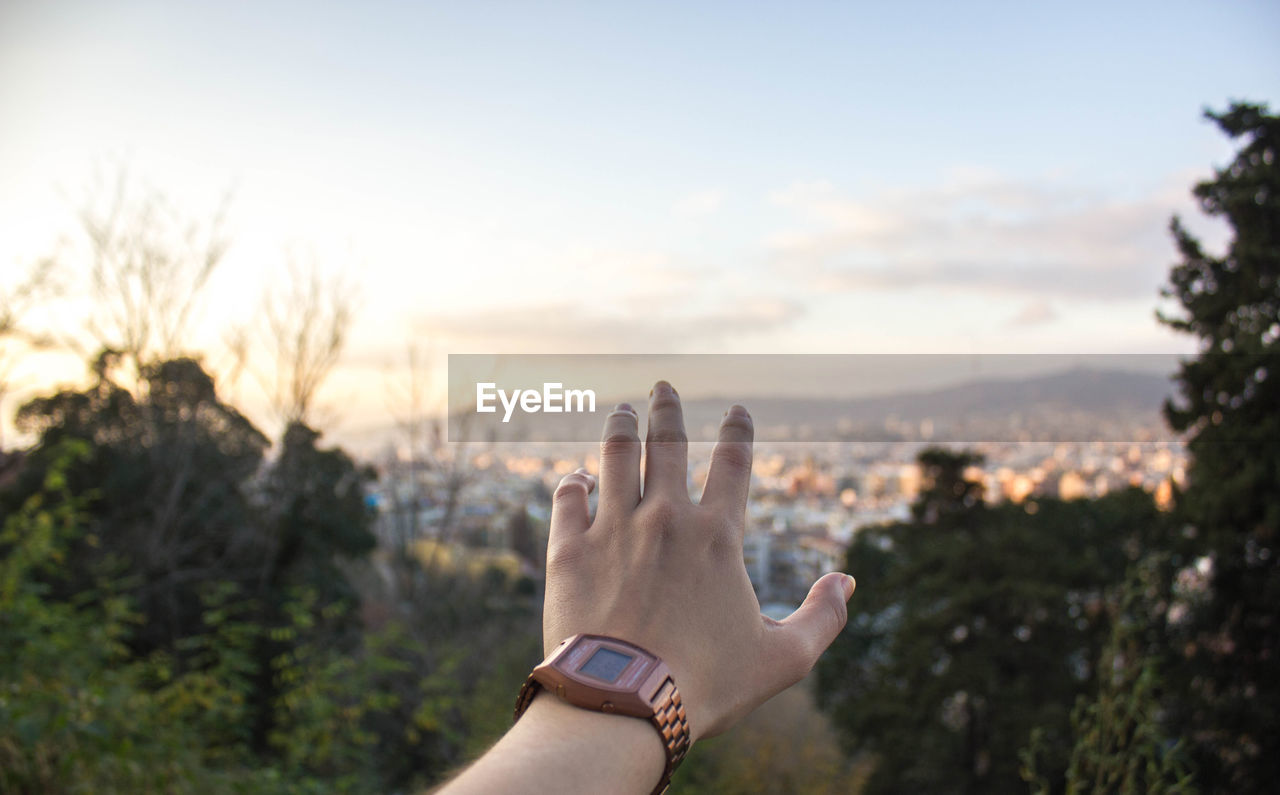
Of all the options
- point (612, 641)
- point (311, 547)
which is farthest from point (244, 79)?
point (612, 641)

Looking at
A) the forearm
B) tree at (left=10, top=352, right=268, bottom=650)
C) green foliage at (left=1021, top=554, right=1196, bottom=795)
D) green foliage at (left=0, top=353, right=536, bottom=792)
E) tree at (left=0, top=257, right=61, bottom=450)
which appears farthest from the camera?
tree at (left=10, top=352, right=268, bottom=650)

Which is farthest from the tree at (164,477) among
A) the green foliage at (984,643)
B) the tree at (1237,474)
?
the tree at (1237,474)

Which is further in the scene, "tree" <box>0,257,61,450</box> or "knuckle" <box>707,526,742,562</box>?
"tree" <box>0,257,61,450</box>

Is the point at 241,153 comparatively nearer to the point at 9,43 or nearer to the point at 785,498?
the point at 9,43

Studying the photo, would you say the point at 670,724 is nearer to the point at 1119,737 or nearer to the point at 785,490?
the point at 1119,737

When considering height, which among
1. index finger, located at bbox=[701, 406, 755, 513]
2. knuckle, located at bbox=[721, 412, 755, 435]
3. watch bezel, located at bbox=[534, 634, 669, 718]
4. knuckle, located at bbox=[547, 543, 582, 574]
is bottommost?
watch bezel, located at bbox=[534, 634, 669, 718]

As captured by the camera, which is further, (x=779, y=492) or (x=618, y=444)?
(x=779, y=492)

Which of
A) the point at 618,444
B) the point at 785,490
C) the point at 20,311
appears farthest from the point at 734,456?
the point at 785,490

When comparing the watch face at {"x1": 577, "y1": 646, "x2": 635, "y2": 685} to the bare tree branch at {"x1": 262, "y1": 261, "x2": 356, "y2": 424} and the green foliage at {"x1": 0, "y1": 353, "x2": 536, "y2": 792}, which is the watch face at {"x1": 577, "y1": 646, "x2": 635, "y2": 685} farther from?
the bare tree branch at {"x1": 262, "y1": 261, "x2": 356, "y2": 424}

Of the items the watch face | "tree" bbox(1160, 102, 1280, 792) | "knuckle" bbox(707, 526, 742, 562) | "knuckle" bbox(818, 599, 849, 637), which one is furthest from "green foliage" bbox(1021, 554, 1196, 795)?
"tree" bbox(1160, 102, 1280, 792)
